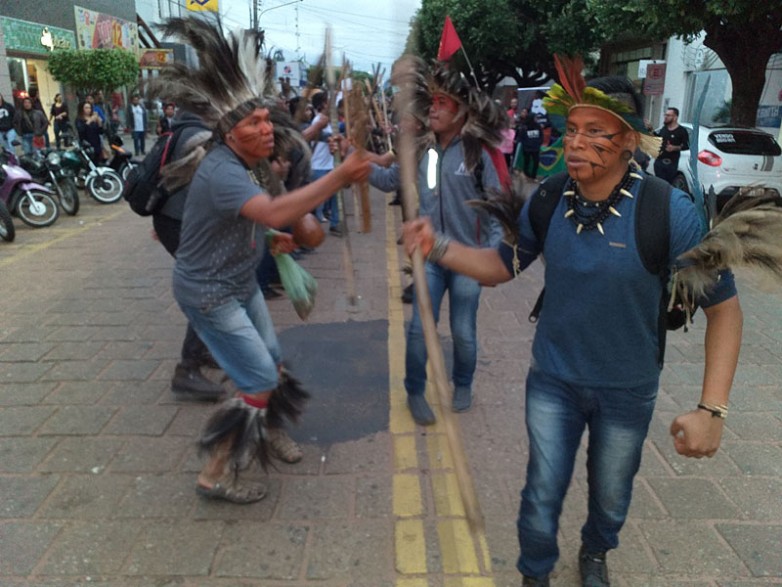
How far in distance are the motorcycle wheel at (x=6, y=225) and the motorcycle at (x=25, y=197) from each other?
0.73 meters

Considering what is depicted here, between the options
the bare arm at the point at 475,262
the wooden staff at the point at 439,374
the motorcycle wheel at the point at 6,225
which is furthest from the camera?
the motorcycle wheel at the point at 6,225

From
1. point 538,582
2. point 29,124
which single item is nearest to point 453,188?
point 538,582

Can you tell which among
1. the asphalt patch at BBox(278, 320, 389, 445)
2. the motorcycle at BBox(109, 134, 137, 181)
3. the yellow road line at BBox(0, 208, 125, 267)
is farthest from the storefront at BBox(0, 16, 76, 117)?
the asphalt patch at BBox(278, 320, 389, 445)

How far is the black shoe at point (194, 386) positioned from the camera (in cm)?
456

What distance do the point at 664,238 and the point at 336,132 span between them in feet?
5.43

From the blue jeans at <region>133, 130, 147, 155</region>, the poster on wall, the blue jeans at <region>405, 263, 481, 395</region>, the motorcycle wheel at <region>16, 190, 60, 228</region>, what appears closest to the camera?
the blue jeans at <region>405, 263, 481, 395</region>

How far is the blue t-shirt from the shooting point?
2211 mm

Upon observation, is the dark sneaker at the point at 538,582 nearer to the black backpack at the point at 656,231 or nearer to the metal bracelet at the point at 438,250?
the black backpack at the point at 656,231

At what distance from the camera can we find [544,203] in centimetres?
245

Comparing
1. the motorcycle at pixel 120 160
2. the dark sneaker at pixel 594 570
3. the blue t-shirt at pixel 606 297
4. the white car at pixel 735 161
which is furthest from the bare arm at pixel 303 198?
the motorcycle at pixel 120 160

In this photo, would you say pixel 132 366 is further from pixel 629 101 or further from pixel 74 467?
pixel 629 101

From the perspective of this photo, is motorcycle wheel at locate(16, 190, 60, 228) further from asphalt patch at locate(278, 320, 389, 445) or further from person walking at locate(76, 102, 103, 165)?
asphalt patch at locate(278, 320, 389, 445)

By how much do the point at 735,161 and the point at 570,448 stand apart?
34.3ft

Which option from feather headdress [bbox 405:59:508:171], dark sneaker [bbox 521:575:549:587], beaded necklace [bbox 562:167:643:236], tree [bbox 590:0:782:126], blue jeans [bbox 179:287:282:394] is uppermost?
tree [bbox 590:0:782:126]
